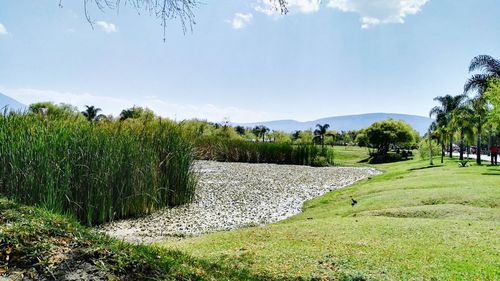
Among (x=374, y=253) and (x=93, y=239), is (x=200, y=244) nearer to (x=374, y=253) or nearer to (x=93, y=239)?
(x=374, y=253)

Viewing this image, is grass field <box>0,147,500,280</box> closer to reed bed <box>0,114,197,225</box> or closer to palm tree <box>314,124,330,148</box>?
reed bed <box>0,114,197,225</box>

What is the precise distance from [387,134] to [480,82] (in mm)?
18071

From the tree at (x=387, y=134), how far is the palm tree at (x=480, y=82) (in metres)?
15.9

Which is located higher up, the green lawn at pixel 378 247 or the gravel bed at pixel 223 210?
the green lawn at pixel 378 247

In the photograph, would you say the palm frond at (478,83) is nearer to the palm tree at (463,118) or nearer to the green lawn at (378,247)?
the palm tree at (463,118)

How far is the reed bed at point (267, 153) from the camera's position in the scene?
34888 mm

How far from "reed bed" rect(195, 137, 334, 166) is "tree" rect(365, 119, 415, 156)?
53.1ft

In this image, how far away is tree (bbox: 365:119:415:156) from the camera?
1916 inches

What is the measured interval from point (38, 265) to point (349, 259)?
12.2 feet

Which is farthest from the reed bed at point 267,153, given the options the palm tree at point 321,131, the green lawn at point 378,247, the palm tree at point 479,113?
the palm tree at point 321,131

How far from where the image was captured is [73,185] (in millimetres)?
8562

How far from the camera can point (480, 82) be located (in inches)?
1207

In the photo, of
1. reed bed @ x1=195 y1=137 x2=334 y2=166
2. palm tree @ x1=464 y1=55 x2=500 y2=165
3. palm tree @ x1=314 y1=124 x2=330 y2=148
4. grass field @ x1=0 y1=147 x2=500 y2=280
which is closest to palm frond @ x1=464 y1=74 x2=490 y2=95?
palm tree @ x1=464 y1=55 x2=500 y2=165

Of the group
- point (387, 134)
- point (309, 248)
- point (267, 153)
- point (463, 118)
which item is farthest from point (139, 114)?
point (309, 248)
